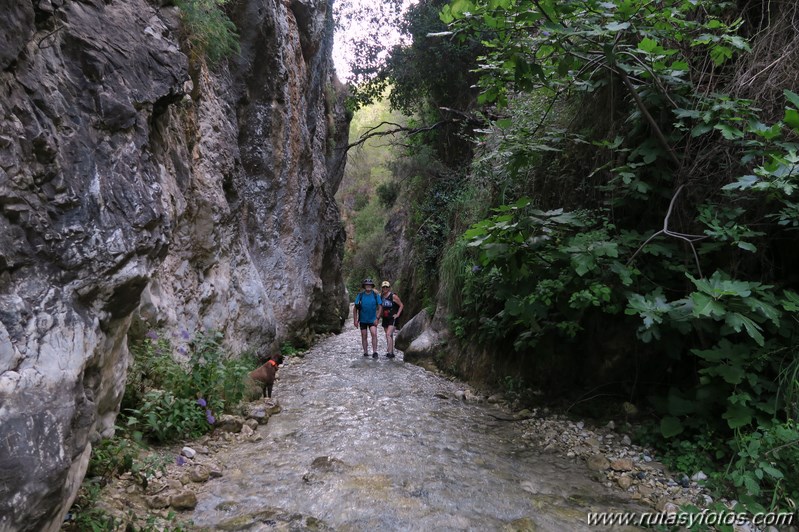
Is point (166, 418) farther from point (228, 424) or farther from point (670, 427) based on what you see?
point (670, 427)

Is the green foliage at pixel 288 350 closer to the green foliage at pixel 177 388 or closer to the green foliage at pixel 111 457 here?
the green foliage at pixel 177 388

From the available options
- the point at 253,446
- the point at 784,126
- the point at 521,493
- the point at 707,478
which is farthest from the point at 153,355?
the point at 784,126

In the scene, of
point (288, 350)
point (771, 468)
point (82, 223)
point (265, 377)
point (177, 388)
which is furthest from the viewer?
point (288, 350)

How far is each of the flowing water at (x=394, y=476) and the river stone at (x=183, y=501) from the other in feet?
0.20

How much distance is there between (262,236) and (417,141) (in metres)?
6.39

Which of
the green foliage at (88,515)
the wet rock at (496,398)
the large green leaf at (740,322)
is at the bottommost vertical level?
the wet rock at (496,398)

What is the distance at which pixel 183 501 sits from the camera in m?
3.00

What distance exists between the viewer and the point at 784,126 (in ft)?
11.8

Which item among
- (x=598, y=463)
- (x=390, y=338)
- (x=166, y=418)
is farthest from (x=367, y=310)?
(x=598, y=463)

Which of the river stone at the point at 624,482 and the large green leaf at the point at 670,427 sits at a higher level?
the large green leaf at the point at 670,427

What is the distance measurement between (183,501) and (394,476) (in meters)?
1.54

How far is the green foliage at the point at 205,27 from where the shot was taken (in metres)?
5.07

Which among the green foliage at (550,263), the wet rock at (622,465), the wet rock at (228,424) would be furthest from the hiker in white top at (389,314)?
the wet rock at (622,465)

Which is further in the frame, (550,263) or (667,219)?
(550,263)
